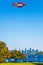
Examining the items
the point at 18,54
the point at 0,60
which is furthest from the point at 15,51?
the point at 0,60

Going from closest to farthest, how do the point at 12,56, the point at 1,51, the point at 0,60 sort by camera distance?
the point at 0,60 < the point at 1,51 < the point at 12,56

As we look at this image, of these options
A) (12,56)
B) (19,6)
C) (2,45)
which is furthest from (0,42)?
(19,6)

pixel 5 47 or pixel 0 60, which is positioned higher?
pixel 5 47

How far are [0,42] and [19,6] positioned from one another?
18376 mm

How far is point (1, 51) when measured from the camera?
30.4 m

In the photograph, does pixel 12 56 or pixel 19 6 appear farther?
pixel 12 56

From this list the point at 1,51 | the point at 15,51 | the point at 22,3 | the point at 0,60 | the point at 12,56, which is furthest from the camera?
the point at 15,51

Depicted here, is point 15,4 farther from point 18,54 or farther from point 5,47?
point 18,54

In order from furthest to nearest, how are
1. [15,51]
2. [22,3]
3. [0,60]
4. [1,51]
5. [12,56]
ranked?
[15,51] → [12,56] → [1,51] → [0,60] → [22,3]

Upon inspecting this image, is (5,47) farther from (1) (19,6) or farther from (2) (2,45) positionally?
(1) (19,6)

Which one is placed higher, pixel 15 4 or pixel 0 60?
pixel 15 4

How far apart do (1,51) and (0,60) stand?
4713mm

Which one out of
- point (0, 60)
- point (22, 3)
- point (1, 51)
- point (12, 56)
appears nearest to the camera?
point (22, 3)

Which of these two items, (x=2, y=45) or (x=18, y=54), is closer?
(x=2, y=45)
